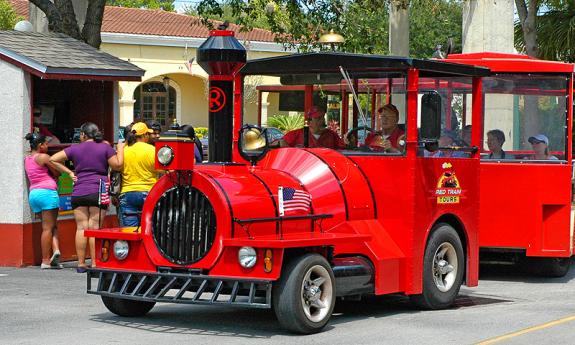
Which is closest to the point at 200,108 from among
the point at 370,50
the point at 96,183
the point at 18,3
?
the point at 18,3

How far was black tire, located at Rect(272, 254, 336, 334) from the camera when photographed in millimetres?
8680

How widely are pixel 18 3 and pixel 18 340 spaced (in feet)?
159

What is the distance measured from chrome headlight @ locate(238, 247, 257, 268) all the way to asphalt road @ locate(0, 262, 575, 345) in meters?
0.57

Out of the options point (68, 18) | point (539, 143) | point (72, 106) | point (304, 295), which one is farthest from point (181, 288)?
point (68, 18)

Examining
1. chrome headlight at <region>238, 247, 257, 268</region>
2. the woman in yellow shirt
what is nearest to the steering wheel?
chrome headlight at <region>238, 247, 257, 268</region>

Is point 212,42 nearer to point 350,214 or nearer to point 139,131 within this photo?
point 350,214

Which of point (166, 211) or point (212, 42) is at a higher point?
point (212, 42)

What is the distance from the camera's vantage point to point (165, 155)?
902 centimetres

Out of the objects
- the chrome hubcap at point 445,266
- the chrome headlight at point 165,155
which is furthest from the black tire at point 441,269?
the chrome headlight at point 165,155

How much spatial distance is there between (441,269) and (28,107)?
5775mm

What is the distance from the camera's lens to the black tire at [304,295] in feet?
28.5

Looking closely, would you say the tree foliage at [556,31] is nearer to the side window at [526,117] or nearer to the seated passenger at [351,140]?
the side window at [526,117]

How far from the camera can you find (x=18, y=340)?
8.70 metres

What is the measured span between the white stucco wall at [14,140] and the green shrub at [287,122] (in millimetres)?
3230
